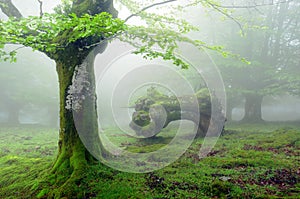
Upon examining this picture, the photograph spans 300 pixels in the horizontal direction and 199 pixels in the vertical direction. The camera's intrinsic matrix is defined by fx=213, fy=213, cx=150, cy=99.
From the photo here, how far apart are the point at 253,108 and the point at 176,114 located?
14104mm

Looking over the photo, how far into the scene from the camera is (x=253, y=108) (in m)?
24.0

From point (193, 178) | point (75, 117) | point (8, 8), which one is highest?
point (8, 8)

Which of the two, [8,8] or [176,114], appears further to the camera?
[176,114]

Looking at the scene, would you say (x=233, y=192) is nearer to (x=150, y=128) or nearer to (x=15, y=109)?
(x=150, y=128)

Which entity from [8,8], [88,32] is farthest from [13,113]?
[88,32]

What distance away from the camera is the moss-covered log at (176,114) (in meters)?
13.9

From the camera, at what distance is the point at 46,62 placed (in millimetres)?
31938

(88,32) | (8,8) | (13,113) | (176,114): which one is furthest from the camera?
(13,113)

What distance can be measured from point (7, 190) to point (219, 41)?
76.8 ft

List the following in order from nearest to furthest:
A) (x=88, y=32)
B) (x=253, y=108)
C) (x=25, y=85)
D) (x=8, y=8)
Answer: (x=88, y=32), (x=8, y=8), (x=253, y=108), (x=25, y=85)

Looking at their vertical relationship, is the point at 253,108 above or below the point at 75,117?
above

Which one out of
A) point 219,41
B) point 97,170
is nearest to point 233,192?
point 97,170

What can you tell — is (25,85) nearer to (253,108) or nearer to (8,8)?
(8,8)

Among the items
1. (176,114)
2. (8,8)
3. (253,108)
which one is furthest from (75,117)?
(253,108)
